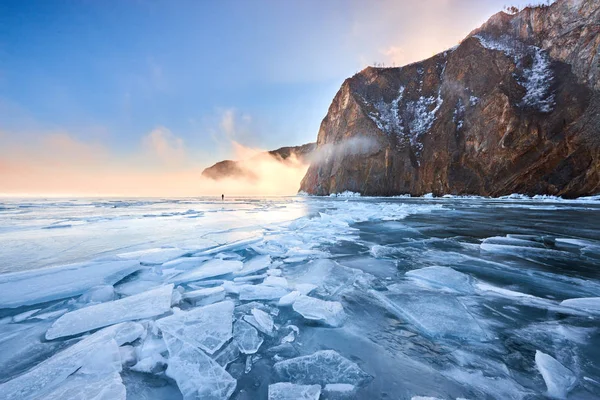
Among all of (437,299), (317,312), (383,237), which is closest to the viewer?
(317,312)

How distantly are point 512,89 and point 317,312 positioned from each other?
48124 millimetres

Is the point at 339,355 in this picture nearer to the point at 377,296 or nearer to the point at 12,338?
the point at 377,296

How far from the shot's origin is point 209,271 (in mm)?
3414

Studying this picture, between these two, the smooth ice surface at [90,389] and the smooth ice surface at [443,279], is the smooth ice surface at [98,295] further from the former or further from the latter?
the smooth ice surface at [443,279]

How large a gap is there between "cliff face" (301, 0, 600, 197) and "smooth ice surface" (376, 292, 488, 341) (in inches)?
1494

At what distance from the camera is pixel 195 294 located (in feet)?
8.91

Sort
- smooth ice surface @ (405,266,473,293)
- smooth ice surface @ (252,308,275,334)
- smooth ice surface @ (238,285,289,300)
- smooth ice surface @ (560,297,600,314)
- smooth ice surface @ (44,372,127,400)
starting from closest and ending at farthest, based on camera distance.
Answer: smooth ice surface @ (44,372,127,400) → smooth ice surface @ (252,308,275,334) → smooth ice surface @ (560,297,600,314) → smooth ice surface @ (238,285,289,300) → smooth ice surface @ (405,266,473,293)

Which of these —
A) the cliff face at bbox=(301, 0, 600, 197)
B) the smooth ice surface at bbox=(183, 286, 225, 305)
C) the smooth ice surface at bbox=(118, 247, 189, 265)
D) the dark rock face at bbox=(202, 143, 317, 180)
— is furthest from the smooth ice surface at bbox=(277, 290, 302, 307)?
the dark rock face at bbox=(202, 143, 317, 180)

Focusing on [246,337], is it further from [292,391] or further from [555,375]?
[555,375]

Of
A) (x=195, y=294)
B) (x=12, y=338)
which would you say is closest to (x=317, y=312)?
(x=195, y=294)

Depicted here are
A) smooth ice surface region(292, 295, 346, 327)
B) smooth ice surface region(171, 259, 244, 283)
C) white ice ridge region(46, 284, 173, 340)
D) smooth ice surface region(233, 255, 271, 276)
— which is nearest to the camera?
white ice ridge region(46, 284, 173, 340)

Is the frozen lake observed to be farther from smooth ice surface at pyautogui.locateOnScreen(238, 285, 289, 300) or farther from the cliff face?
the cliff face

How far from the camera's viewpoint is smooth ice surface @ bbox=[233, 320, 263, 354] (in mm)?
1784

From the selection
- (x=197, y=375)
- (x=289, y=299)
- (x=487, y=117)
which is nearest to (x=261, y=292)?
(x=289, y=299)
